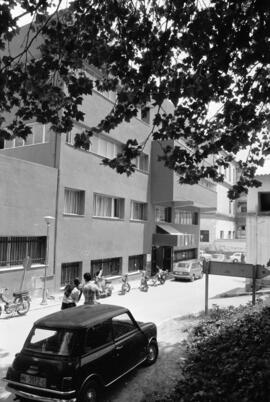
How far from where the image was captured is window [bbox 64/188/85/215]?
20.9 m

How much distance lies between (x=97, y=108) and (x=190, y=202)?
11900 mm

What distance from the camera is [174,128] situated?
353 inches

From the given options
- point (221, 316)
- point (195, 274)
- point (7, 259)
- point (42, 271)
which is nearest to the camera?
point (221, 316)

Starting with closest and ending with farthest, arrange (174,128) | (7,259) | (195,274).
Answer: (174,128) → (7,259) → (195,274)

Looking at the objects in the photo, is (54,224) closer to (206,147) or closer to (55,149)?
(55,149)

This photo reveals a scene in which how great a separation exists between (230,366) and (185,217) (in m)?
30.0

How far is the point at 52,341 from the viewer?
269 inches

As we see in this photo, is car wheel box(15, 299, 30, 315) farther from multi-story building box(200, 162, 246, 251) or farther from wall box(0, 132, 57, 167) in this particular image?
multi-story building box(200, 162, 246, 251)

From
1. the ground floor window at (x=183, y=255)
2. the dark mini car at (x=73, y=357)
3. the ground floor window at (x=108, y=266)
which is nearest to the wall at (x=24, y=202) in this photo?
the ground floor window at (x=108, y=266)

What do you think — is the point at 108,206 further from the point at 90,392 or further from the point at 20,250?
the point at 90,392

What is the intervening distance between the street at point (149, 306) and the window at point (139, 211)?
15.2ft

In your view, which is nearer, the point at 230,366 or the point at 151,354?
the point at 230,366

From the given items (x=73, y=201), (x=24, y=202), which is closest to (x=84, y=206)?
(x=73, y=201)

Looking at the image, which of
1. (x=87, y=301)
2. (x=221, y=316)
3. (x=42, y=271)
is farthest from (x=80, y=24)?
(x=42, y=271)
